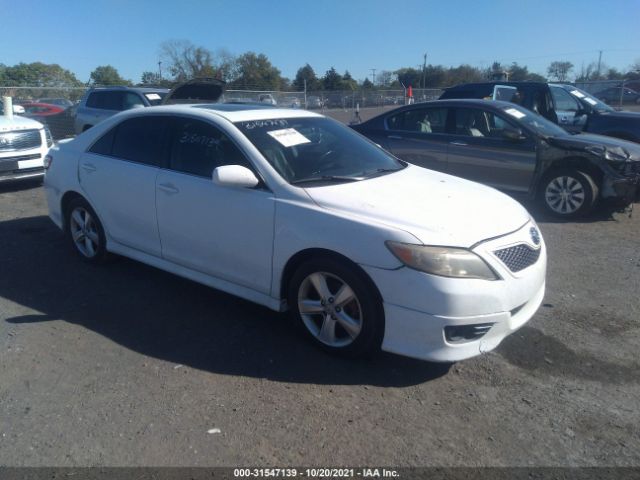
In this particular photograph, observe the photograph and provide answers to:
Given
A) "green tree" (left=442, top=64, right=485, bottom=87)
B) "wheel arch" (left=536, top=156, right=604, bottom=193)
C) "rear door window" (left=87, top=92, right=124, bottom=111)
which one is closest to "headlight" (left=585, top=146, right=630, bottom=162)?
"wheel arch" (left=536, top=156, right=604, bottom=193)

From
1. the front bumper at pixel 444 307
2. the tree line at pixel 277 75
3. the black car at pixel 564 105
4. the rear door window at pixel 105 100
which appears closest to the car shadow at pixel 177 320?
the front bumper at pixel 444 307

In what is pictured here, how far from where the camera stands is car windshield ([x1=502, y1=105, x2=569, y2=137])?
7556 mm

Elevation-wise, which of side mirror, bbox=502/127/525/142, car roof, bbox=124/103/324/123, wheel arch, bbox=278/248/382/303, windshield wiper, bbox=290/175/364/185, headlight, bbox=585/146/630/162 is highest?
car roof, bbox=124/103/324/123

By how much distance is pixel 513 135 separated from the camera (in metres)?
7.48

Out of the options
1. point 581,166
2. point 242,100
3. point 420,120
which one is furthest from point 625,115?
point 242,100

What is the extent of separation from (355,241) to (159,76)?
2501 inches

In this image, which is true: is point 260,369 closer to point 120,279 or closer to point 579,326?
point 120,279

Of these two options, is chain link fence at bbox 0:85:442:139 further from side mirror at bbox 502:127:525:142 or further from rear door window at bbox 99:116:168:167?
rear door window at bbox 99:116:168:167

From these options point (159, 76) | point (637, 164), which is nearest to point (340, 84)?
point (159, 76)

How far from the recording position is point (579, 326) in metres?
4.18

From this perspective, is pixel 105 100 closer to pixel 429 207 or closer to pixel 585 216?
pixel 585 216

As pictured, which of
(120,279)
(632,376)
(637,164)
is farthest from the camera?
(637,164)

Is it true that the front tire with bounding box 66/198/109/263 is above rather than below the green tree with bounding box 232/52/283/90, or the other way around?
below

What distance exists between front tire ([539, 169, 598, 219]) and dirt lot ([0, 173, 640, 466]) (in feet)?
8.86
